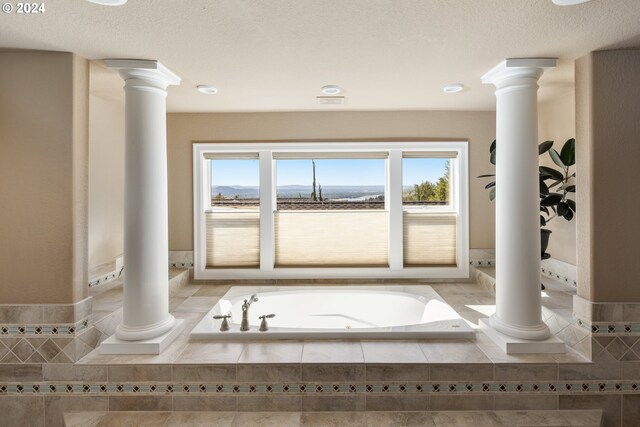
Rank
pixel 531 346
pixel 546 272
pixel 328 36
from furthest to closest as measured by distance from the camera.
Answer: pixel 546 272 → pixel 531 346 → pixel 328 36

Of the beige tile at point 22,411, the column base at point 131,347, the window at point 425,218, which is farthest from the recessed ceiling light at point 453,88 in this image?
the beige tile at point 22,411

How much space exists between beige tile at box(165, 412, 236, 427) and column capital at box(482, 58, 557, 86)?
283 centimetres

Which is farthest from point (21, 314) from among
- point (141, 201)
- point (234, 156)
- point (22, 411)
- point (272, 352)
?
point (234, 156)

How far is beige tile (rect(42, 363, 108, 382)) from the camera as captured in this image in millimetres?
2211

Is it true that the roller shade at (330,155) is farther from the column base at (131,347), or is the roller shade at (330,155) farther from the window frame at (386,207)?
the column base at (131,347)

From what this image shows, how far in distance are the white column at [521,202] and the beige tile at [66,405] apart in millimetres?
2665

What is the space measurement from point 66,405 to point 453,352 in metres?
2.47

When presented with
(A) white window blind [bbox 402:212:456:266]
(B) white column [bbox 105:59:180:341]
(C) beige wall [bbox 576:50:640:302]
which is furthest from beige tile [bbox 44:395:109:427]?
(C) beige wall [bbox 576:50:640:302]

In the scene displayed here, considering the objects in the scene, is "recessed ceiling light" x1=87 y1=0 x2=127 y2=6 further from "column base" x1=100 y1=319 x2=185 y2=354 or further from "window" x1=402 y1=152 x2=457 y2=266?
"window" x1=402 y1=152 x2=457 y2=266

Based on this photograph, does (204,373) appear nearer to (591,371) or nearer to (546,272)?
(591,371)

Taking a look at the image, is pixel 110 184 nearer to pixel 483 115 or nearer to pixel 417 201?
pixel 417 201

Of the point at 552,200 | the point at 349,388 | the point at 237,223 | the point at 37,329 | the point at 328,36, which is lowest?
the point at 349,388

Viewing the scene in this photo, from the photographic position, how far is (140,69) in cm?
236
